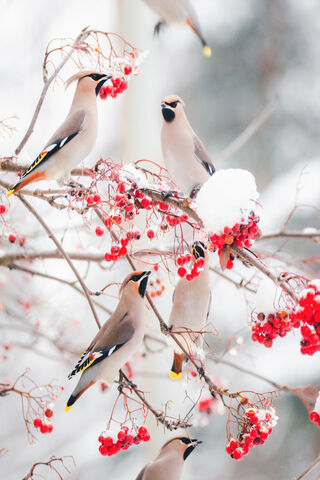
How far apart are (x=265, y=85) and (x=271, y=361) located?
1.10 m

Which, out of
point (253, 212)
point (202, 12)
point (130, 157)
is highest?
point (202, 12)

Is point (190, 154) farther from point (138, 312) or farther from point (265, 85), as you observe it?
point (265, 85)

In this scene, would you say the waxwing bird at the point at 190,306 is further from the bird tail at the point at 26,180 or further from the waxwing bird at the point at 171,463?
the bird tail at the point at 26,180

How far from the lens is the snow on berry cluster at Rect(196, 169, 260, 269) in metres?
0.61

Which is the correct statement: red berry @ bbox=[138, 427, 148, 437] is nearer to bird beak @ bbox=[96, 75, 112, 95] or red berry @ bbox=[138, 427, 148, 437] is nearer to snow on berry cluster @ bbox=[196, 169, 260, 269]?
snow on berry cluster @ bbox=[196, 169, 260, 269]

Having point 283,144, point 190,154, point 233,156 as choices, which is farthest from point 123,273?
point 190,154

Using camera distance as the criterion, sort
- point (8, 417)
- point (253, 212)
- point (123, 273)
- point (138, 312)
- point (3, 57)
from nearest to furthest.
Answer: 1. point (253, 212)
2. point (138, 312)
3. point (3, 57)
4. point (8, 417)
5. point (123, 273)

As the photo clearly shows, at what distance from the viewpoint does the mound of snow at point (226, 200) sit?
1.99 ft

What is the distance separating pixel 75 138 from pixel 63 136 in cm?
2

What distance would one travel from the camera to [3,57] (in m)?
1.87

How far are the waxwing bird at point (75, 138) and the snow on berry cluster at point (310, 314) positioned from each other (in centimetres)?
37

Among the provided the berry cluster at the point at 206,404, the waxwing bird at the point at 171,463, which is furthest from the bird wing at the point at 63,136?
the berry cluster at the point at 206,404

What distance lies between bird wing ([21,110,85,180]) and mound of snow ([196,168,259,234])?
0.71 feet

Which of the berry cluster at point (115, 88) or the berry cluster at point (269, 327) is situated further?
the berry cluster at point (115, 88)
